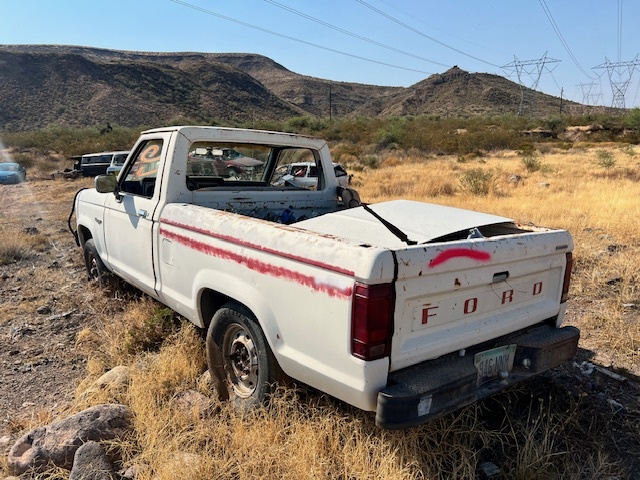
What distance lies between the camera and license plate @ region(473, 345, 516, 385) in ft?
8.34

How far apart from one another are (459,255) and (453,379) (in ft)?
1.98

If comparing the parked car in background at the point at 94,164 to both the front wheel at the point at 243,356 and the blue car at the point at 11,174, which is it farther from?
the front wheel at the point at 243,356

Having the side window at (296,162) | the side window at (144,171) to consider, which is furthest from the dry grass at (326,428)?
the side window at (296,162)

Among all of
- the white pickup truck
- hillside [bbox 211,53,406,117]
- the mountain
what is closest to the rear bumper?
the white pickup truck

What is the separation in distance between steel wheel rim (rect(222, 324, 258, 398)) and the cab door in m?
1.04

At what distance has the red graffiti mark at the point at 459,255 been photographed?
226 cm

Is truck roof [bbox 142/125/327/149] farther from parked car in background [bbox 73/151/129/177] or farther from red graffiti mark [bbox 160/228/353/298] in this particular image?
parked car in background [bbox 73/151/129/177]

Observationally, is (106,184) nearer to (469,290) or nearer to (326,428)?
(326,428)

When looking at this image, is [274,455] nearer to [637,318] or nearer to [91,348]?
[91,348]

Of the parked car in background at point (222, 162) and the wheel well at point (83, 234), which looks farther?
the wheel well at point (83, 234)

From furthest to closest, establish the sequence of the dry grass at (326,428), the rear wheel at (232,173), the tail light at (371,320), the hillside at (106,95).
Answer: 1. the hillside at (106,95)
2. the rear wheel at (232,173)
3. the dry grass at (326,428)
4. the tail light at (371,320)

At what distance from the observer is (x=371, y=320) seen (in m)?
2.11

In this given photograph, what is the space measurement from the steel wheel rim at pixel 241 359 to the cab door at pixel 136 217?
40.8 inches

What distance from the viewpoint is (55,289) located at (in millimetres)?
5949
